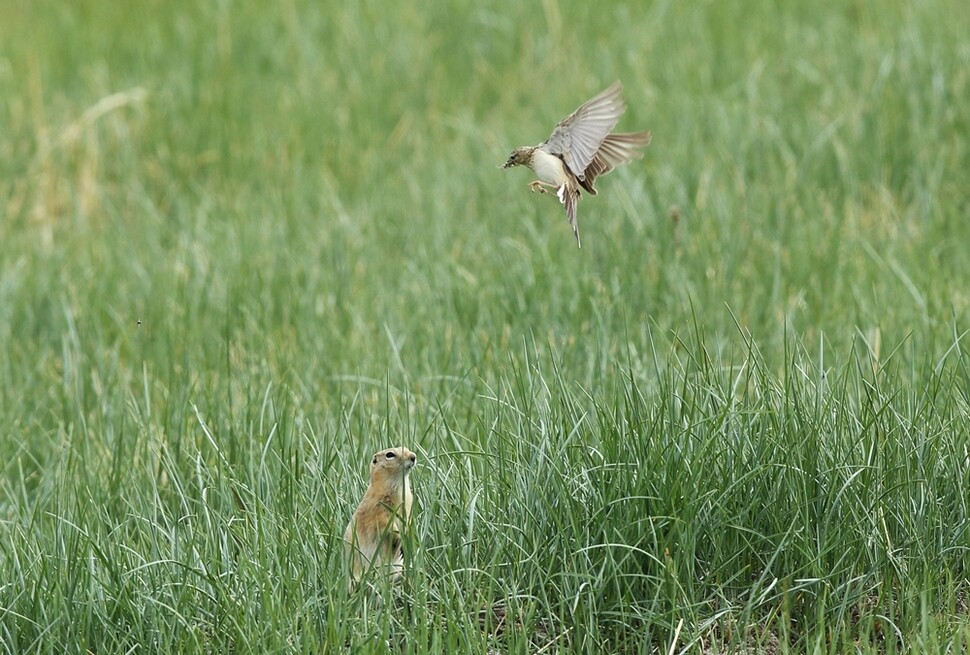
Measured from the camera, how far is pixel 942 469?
3.44 meters

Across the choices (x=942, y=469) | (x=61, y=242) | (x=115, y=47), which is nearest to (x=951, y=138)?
(x=942, y=469)

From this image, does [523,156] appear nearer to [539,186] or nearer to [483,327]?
[539,186]

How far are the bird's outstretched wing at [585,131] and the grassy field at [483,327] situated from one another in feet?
2.63

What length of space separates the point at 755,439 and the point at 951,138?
12.3 ft

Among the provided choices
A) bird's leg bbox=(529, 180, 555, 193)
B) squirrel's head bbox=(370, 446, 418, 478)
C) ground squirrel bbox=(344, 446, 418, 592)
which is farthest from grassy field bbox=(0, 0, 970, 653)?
bird's leg bbox=(529, 180, 555, 193)

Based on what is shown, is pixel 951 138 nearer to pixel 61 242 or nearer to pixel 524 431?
pixel 524 431

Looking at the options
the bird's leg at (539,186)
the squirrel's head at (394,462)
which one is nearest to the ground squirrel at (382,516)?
the squirrel's head at (394,462)

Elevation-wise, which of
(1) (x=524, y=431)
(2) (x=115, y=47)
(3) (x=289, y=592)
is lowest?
(3) (x=289, y=592)

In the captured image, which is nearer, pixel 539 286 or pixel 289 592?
pixel 289 592

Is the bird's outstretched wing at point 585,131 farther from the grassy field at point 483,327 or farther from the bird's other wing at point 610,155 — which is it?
the grassy field at point 483,327

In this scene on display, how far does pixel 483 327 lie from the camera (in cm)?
518

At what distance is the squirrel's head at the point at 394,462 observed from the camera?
2.97m

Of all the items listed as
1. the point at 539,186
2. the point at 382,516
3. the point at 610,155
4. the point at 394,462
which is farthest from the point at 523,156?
the point at 382,516

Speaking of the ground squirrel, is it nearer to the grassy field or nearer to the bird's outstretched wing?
the grassy field
